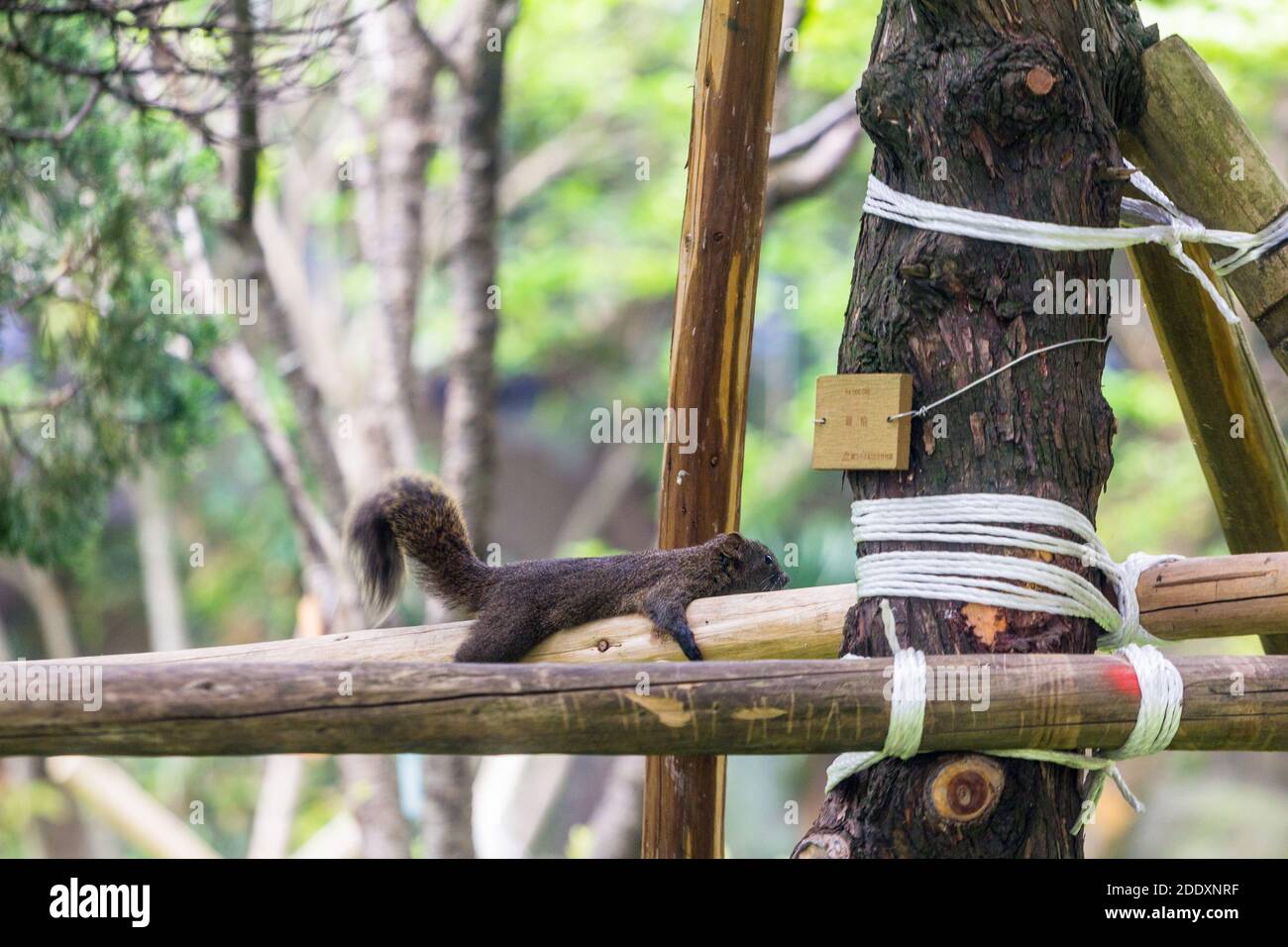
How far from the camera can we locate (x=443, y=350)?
804 centimetres

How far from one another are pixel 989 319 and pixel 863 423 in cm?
22

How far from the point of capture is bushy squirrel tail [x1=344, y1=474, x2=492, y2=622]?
7.54 feet

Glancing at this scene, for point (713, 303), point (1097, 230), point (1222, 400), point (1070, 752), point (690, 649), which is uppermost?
point (713, 303)

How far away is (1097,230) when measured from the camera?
1.61 meters

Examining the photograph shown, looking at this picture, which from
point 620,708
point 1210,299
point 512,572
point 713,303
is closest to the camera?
point 620,708

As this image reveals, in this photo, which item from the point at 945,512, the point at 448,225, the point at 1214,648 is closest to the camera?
the point at 945,512

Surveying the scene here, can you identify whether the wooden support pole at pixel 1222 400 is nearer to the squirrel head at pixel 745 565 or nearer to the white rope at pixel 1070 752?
the white rope at pixel 1070 752

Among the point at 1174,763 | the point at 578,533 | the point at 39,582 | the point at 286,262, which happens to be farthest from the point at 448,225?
the point at 1174,763

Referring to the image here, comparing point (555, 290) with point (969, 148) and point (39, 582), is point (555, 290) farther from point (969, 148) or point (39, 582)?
point (969, 148)

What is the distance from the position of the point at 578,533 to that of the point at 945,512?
8.03m

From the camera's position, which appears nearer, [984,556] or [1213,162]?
[984,556]

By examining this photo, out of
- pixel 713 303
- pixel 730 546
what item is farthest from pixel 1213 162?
pixel 730 546

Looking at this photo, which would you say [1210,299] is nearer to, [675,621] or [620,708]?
[675,621]

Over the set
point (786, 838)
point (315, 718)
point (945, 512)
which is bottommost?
point (786, 838)
